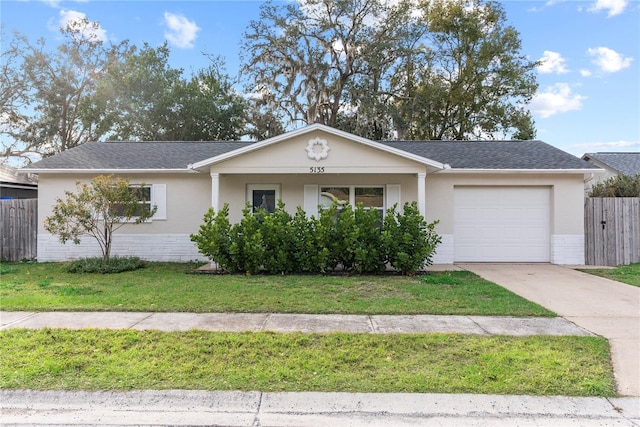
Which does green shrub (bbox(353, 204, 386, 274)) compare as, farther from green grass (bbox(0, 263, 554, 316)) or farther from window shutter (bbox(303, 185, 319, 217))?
window shutter (bbox(303, 185, 319, 217))

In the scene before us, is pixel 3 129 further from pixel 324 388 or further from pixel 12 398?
pixel 324 388

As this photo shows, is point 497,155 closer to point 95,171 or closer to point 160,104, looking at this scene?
point 95,171

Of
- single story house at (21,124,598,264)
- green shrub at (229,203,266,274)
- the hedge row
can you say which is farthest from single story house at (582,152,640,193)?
green shrub at (229,203,266,274)

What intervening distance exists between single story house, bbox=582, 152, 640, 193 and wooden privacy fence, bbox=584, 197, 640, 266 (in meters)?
10.5

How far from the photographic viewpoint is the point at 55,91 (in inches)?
999

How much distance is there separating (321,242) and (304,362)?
5165mm

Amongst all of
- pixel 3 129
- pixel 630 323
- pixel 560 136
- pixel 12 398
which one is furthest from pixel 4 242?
pixel 560 136

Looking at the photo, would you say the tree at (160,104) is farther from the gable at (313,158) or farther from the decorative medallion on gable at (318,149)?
the decorative medallion on gable at (318,149)

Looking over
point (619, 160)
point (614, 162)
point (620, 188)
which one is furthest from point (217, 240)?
point (619, 160)

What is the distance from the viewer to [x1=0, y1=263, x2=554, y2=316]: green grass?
19.1 ft

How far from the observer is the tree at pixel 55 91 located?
80.4ft

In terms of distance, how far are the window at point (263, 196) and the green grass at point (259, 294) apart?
10.6 ft

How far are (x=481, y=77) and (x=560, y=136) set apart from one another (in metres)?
8.43

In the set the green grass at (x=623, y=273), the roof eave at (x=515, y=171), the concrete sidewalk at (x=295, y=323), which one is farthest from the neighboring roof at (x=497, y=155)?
the concrete sidewalk at (x=295, y=323)
